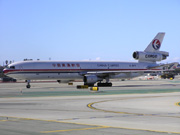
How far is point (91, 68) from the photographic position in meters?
68.6

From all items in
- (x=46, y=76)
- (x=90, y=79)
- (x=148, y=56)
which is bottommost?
(x=90, y=79)

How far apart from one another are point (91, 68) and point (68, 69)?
4.93 m

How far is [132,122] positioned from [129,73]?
171 feet

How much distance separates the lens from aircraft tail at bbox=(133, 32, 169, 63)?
73.6 meters

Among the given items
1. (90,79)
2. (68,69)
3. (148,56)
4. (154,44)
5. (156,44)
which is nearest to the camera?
(90,79)

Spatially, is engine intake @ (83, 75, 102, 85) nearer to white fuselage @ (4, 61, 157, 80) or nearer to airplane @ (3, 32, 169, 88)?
airplane @ (3, 32, 169, 88)

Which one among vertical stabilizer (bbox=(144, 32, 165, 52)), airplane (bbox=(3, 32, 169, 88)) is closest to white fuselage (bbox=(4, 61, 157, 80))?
airplane (bbox=(3, 32, 169, 88))

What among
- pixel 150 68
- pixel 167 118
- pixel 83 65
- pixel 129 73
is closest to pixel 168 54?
pixel 150 68

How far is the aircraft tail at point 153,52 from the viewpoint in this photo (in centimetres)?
7356

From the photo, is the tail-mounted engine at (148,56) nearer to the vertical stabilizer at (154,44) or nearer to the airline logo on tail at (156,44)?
the vertical stabilizer at (154,44)

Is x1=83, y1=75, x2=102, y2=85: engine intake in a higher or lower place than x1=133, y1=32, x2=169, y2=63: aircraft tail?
lower

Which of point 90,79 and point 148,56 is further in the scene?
point 148,56

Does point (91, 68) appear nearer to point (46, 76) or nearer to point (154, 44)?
point (46, 76)

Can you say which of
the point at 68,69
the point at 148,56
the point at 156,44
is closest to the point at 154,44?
the point at 156,44
